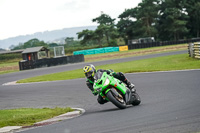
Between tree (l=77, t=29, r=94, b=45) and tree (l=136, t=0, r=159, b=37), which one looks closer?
tree (l=136, t=0, r=159, b=37)

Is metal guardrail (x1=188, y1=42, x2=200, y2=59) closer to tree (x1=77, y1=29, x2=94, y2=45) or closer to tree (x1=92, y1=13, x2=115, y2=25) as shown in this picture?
tree (x1=77, y1=29, x2=94, y2=45)

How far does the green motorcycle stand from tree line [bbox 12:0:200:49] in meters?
68.1

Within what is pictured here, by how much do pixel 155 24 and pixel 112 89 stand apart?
85804 mm

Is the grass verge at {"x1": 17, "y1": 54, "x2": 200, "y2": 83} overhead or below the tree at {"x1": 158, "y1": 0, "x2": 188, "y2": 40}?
below

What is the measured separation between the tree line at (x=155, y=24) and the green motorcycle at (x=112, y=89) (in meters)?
68.1

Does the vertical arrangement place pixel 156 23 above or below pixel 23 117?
above

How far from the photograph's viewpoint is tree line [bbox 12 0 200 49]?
3290 inches

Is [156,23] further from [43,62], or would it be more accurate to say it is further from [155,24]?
[43,62]

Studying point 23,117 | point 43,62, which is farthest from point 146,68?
point 43,62

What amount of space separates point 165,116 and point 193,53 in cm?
2180

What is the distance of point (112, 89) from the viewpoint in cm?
892

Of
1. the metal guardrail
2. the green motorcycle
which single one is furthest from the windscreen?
the metal guardrail

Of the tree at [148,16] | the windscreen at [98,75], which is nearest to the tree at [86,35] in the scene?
the tree at [148,16]

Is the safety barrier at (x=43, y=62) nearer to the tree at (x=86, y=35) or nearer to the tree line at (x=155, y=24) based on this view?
the tree line at (x=155, y=24)
